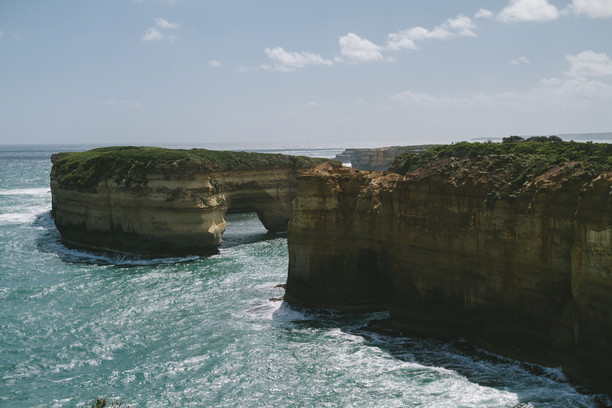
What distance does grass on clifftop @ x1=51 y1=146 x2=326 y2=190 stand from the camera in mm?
41375

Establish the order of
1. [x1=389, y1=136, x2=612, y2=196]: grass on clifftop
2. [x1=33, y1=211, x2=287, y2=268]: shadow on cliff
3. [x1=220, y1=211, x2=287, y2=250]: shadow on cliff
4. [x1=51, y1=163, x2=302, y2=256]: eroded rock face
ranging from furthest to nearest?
[x1=220, y1=211, x2=287, y2=250]: shadow on cliff → [x1=51, y1=163, x2=302, y2=256]: eroded rock face → [x1=33, y1=211, x2=287, y2=268]: shadow on cliff → [x1=389, y1=136, x2=612, y2=196]: grass on clifftop

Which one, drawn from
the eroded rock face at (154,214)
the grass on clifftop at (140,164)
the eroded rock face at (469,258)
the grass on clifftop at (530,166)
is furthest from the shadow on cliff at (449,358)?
the grass on clifftop at (140,164)

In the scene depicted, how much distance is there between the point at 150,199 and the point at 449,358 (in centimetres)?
2733

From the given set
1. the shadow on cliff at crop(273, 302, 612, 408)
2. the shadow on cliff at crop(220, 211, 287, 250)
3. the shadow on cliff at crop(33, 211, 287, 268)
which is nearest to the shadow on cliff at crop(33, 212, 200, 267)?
the shadow on cliff at crop(33, 211, 287, 268)

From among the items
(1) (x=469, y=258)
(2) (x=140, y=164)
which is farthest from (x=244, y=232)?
(1) (x=469, y=258)

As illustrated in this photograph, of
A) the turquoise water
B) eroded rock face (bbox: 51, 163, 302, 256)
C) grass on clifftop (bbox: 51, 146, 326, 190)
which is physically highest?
grass on clifftop (bbox: 51, 146, 326, 190)

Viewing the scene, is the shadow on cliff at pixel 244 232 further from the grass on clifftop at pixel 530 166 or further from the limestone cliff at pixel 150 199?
the grass on clifftop at pixel 530 166

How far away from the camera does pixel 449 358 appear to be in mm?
20047

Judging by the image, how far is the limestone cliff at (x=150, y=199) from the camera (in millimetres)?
40312

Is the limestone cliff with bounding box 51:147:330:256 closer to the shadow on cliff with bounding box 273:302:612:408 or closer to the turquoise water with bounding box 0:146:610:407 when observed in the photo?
the turquoise water with bounding box 0:146:610:407

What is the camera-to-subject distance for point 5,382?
1977cm

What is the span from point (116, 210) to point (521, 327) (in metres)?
32.4

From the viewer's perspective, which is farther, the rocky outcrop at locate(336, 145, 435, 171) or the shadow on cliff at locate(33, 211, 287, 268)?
the rocky outcrop at locate(336, 145, 435, 171)

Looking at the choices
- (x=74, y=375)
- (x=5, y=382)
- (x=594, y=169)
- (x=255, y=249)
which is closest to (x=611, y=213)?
(x=594, y=169)
